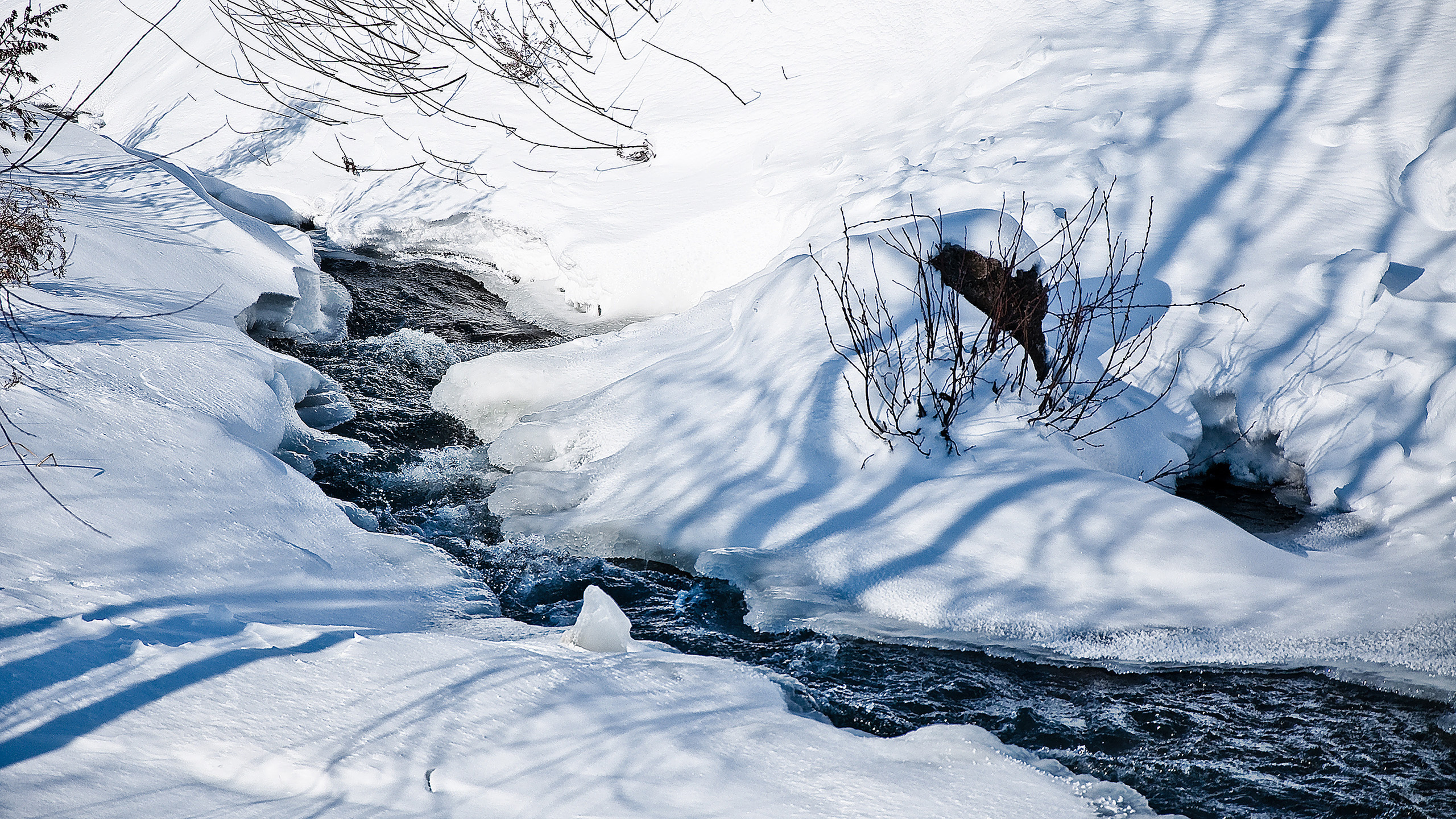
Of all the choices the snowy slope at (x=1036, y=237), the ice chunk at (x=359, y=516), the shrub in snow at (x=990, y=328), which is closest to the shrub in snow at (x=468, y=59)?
the snowy slope at (x=1036, y=237)

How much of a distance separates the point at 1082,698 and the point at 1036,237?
107 inches

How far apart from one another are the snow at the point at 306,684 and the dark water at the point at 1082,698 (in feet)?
0.75

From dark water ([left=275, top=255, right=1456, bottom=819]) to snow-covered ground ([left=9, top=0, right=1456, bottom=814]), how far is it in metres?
0.12

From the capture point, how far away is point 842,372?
4.32m

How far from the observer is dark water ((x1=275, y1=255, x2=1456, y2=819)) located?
2.68 meters

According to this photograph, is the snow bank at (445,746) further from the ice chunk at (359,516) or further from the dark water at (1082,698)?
the ice chunk at (359,516)

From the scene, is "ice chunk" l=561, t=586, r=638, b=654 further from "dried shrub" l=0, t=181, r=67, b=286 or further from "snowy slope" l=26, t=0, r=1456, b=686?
"dried shrub" l=0, t=181, r=67, b=286

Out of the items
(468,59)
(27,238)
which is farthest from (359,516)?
(468,59)

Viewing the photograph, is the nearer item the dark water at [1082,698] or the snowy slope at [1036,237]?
the dark water at [1082,698]

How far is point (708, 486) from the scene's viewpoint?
4090mm

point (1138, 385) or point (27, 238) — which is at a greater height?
point (27, 238)

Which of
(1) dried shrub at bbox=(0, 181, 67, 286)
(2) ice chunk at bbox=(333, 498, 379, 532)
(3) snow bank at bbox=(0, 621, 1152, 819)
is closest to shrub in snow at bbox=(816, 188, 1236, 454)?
(3) snow bank at bbox=(0, 621, 1152, 819)

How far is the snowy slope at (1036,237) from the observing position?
340 centimetres

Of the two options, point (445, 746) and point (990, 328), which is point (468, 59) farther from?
point (445, 746)
